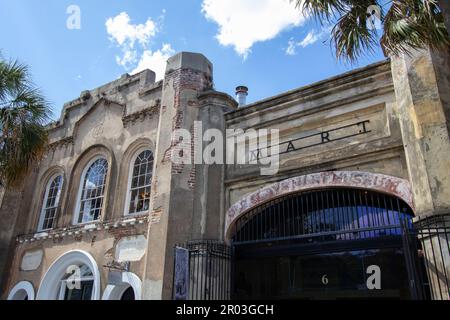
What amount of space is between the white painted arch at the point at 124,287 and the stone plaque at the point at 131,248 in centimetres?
46

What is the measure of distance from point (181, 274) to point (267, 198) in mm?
2416

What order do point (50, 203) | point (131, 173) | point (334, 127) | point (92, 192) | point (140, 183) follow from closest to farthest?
point (334, 127)
point (140, 183)
point (131, 173)
point (92, 192)
point (50, 203)

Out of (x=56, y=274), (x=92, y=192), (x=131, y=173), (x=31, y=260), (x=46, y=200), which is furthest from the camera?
(x=46, y=200)

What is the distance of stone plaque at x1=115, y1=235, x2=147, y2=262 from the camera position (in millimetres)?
10570

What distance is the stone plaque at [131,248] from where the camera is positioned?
10.6 m

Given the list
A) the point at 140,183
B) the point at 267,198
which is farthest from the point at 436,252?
the point at 140,183

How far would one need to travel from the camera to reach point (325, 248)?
824 centimetres

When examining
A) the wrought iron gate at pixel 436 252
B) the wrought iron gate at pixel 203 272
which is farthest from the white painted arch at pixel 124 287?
the wrought iron gate at pixel 436 252

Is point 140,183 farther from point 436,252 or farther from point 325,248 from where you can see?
point 436,252

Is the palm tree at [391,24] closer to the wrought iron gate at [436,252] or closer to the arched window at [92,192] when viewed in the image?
the wrought iron gate at [436,252]

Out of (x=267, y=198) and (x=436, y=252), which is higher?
(x=267, y=198)

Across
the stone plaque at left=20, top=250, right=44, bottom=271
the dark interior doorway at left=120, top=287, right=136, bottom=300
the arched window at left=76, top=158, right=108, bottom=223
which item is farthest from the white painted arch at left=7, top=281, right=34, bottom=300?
the dark interior doorway at left=120, top=287, right=136, bottom=300
